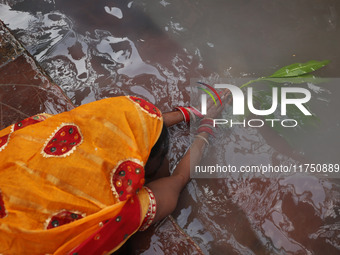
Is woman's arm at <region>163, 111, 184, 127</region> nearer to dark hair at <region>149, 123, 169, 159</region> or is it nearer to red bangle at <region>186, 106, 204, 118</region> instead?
red bangle at <region>186, 106, 204, 118</region>

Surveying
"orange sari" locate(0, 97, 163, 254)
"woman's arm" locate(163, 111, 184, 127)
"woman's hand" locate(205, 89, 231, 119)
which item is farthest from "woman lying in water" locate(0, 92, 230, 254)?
"woman's hand" locate(205, 89, 231, 119)

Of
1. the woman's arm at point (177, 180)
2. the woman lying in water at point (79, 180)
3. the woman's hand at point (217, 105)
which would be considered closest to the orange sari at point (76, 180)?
the woman lying in water at point (79, 180)

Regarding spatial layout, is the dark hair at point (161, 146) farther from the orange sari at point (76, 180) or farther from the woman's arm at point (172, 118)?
the woman's arm at point (172, 118)

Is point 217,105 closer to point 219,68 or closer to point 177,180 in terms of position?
point 219,68

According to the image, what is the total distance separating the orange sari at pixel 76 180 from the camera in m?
0.85

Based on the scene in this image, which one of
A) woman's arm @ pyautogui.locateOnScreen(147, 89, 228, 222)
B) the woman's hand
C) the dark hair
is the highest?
the dark hair

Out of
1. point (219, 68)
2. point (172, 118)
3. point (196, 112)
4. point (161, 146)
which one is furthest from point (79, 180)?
point (219, 68)

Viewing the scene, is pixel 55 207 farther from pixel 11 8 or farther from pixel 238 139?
pixel 11 8

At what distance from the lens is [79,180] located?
2.99 feet

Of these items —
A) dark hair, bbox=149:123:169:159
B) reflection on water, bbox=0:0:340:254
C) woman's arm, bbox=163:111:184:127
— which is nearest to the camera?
dark hair, bbox=149:123:169:159

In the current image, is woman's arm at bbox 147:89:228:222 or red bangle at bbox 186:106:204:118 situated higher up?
red bangle at bbox 186:106:204:118

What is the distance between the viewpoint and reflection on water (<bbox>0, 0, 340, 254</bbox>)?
1.40 m

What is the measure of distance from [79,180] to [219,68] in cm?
122

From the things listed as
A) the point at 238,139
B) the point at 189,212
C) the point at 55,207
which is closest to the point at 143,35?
the point at 238,139
